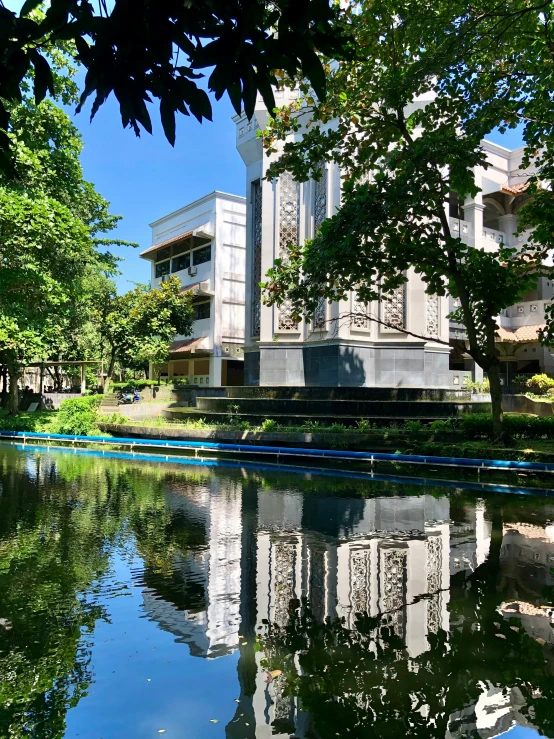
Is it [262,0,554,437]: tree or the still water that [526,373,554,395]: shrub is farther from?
the still water

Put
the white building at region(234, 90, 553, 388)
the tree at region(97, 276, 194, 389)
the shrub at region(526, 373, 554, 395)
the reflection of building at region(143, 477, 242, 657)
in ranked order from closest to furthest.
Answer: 1. the reflection of building at region(143, 477, 242, 657)
2. the white building at region(234, 90, 553, 388)
3. the shrub at region(526, 373, 554, 395)
4. the tree at region(97, 276, 194, 389)

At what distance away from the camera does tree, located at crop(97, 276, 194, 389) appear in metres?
28.3

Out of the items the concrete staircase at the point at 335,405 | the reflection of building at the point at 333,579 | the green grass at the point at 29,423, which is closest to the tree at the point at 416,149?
the concrete staircase at the point at 335,405

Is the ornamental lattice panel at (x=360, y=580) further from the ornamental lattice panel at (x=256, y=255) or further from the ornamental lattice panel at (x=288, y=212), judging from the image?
the ornamental lattice panel at (x=256, y=255)

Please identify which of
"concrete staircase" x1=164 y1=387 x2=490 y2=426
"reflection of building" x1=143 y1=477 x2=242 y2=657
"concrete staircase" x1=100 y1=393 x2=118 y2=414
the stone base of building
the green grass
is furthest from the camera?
"concrete staircase" x1=100 y1=393 x2=118 y2=414

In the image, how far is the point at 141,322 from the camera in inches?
1131

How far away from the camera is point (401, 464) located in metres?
11.1

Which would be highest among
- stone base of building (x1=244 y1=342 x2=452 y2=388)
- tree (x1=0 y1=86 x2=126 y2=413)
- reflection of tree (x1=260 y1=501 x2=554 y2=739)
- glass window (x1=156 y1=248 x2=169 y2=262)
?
glass window (x1=156 y1=248 x2=169 y2=262)

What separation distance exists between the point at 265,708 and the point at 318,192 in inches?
721

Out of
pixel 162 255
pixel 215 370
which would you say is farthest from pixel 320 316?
pixel 162 255

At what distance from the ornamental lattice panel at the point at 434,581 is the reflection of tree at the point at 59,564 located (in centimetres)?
196

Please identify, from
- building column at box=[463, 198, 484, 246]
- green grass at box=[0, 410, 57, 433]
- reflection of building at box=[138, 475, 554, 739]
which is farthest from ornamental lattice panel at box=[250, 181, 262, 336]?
reflection of building at box=[138, 475, 554, 739]

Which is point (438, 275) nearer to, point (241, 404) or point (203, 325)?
point (241, 404)

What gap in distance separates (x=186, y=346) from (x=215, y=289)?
405 centimetres
